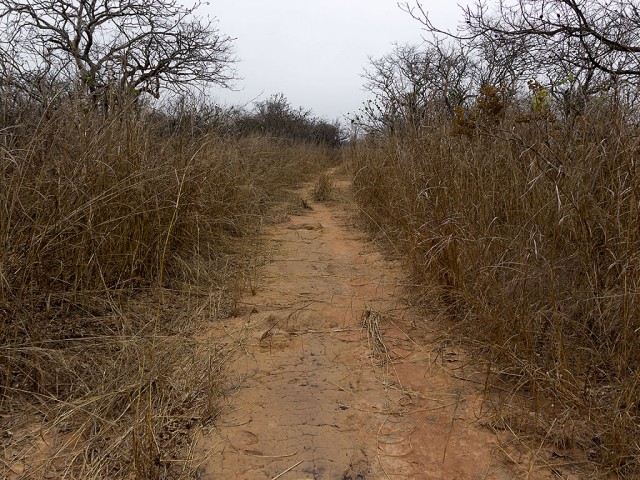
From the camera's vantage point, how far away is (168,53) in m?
10.9

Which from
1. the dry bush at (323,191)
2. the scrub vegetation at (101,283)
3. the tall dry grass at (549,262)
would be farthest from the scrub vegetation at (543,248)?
the dry bush at (323,191)

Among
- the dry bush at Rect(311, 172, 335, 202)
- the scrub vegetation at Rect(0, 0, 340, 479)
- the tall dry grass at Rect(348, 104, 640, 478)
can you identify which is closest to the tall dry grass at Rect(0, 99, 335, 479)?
the scrub vegetation at Rect(0, 0, 340, 479)

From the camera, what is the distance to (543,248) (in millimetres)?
2223

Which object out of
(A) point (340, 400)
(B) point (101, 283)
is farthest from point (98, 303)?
(A) point (340, 400)

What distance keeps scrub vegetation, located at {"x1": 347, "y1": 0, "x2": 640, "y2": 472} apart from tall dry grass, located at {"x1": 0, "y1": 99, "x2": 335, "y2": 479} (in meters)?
1.24

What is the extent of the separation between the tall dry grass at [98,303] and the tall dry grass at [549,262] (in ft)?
4.08

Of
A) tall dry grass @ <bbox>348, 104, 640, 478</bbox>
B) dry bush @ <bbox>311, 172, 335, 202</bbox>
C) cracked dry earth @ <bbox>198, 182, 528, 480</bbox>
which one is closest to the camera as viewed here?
cracked dry earth @ <bbox>198, 182, 528, 480</bbox>

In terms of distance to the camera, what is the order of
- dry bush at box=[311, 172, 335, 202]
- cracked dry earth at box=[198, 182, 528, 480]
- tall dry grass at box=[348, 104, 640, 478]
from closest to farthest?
1. cracked dry earth at box=[198, 182, 528, 480]
2. tall dry grass at box=[348, 104, 640, 478]
3. dry bush at box=[311, 172, 335, 202]

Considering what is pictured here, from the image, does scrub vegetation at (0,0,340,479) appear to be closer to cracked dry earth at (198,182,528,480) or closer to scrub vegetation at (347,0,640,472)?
cracked dry earth at (198,182,528,480)

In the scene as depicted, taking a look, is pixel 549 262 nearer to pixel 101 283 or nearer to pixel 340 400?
pixel 340 400

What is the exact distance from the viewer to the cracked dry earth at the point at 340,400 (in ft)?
4.80

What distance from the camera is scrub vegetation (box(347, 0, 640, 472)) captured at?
1.59 meters

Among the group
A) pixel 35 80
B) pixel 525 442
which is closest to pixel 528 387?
A: pixel 525 442

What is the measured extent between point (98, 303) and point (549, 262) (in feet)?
7.44
